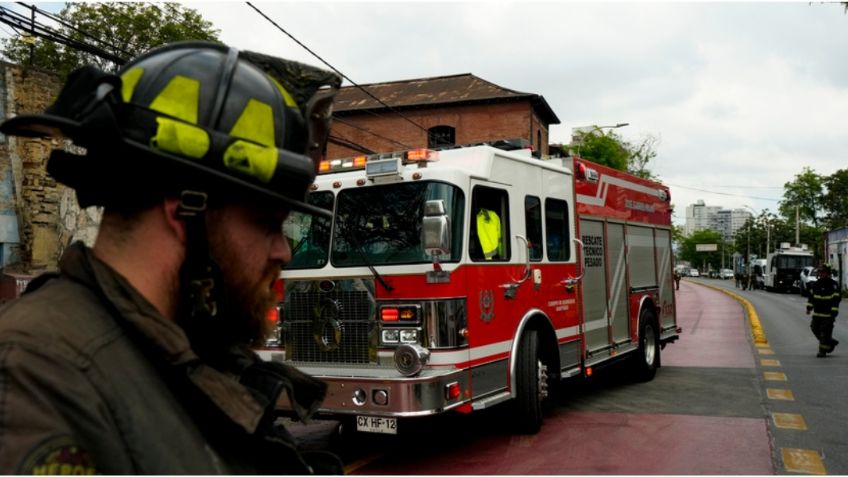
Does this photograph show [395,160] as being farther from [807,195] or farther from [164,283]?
[807,195]

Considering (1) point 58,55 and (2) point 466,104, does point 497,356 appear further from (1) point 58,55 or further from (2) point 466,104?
(2) point 466,104

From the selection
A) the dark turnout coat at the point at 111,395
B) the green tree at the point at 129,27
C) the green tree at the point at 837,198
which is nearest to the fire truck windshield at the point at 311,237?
the dark turnout coat at the point at 111,395

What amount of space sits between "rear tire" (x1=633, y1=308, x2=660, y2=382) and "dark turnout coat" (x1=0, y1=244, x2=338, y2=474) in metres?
10.1

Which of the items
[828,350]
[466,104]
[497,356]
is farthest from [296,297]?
[466,104]

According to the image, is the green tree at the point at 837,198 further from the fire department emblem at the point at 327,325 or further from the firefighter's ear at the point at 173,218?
the firefighter's ear at the point at 173,218

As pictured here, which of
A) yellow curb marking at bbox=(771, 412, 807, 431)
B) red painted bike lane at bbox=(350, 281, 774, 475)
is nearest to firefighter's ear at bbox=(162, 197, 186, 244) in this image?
red painted bike lane at bbox=(350, 281, 774, 475)

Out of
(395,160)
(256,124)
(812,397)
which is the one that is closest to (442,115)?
(812,397)

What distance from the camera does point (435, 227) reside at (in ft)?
19.2

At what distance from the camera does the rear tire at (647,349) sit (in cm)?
1083

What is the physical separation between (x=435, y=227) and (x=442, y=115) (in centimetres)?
3385

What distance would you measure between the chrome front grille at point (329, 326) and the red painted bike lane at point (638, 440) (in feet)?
3.52

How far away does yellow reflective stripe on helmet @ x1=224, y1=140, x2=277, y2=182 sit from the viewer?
53.9 inches

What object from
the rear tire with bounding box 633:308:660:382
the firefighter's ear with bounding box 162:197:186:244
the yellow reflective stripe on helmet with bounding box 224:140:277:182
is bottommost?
the rear tire with bounding box 633:308:660:382

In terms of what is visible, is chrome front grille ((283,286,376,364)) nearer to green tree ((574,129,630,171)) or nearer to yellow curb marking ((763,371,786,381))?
yellow curb marking ((763,371,786,381))
